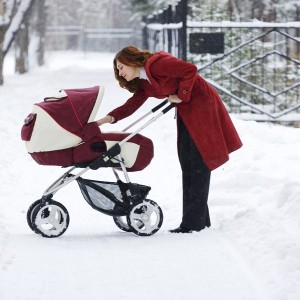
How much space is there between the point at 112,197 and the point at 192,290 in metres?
1.68

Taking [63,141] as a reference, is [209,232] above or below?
below

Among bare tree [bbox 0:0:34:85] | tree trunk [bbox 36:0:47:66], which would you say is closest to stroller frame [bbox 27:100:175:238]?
bare tree [bbox 0:0:34:85]

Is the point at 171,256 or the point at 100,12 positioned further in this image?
the point at 100,12

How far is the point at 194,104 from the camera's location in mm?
6711

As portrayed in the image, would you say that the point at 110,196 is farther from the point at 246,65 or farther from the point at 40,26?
the point at 40,26

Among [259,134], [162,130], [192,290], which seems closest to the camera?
[192,290]

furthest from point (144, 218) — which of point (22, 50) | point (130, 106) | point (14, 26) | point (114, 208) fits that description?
point (22, 50)

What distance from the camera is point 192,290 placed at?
207 inches

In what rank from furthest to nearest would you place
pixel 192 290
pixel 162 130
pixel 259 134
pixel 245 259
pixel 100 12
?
pixel 100 12, pixel 162 130, pixel 259 134, pixel 245 259, pixel 192 290

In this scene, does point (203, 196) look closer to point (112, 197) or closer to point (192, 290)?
point (112, 197)

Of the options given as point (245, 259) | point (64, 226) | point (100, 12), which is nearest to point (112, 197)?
point (64, 226)

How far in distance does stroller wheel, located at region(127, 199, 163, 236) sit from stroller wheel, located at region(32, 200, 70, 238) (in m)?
0.49

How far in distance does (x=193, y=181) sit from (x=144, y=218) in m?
0.47

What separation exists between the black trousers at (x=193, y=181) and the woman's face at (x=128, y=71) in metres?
0.49
